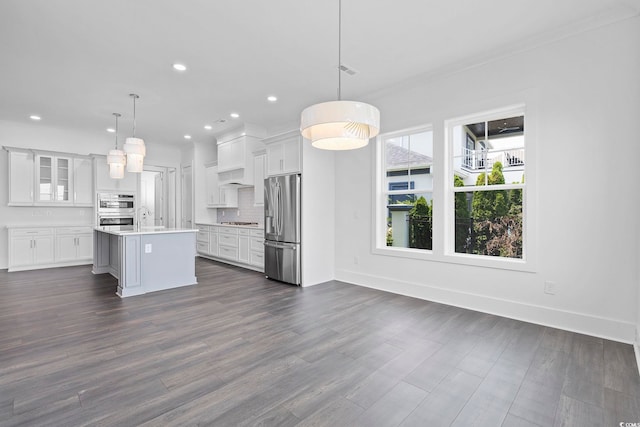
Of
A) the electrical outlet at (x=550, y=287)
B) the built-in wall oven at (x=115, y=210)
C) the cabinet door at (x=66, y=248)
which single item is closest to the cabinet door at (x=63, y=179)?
the built-in wall oven at (x=115, y=210)

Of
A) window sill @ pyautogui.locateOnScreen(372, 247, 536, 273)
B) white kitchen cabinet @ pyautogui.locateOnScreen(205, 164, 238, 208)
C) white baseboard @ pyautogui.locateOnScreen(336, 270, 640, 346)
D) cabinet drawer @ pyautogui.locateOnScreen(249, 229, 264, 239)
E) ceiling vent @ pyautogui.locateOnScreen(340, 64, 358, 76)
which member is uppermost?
ceiling vent @ pyautogui.locateOnScreen(340, 64, 358, 76)

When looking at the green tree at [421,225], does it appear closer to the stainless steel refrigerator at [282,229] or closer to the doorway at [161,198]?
the stainless steel refrigerator at [282,229]

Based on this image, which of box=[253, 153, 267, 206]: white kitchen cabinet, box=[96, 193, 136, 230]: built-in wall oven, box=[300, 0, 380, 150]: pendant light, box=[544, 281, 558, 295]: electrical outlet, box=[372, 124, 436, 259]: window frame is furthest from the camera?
box=[96, 193, 136, 230]: built-in wall oven

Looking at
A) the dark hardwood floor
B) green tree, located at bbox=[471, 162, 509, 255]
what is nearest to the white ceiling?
green tree, located at bbox=[471, 162, 509, 255]

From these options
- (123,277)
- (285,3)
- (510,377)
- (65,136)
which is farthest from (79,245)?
(510,377)

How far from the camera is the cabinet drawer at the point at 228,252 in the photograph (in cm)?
661

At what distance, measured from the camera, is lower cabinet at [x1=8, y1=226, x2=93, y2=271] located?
6.08 m

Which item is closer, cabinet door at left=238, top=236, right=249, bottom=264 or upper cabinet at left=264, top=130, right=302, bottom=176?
upper cabinet at left=264, top=130, right=302, bottom=176

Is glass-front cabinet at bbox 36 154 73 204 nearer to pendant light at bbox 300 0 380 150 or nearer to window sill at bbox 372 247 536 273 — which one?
window sill at bbox 372 247 536 273

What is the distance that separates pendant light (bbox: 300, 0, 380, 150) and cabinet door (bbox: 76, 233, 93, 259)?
22.0ft

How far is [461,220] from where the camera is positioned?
4.09m

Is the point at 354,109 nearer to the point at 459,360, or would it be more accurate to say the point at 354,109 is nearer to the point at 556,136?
the point at 459,360

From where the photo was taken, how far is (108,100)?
16.3 ft

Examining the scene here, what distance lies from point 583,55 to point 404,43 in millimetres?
1709
